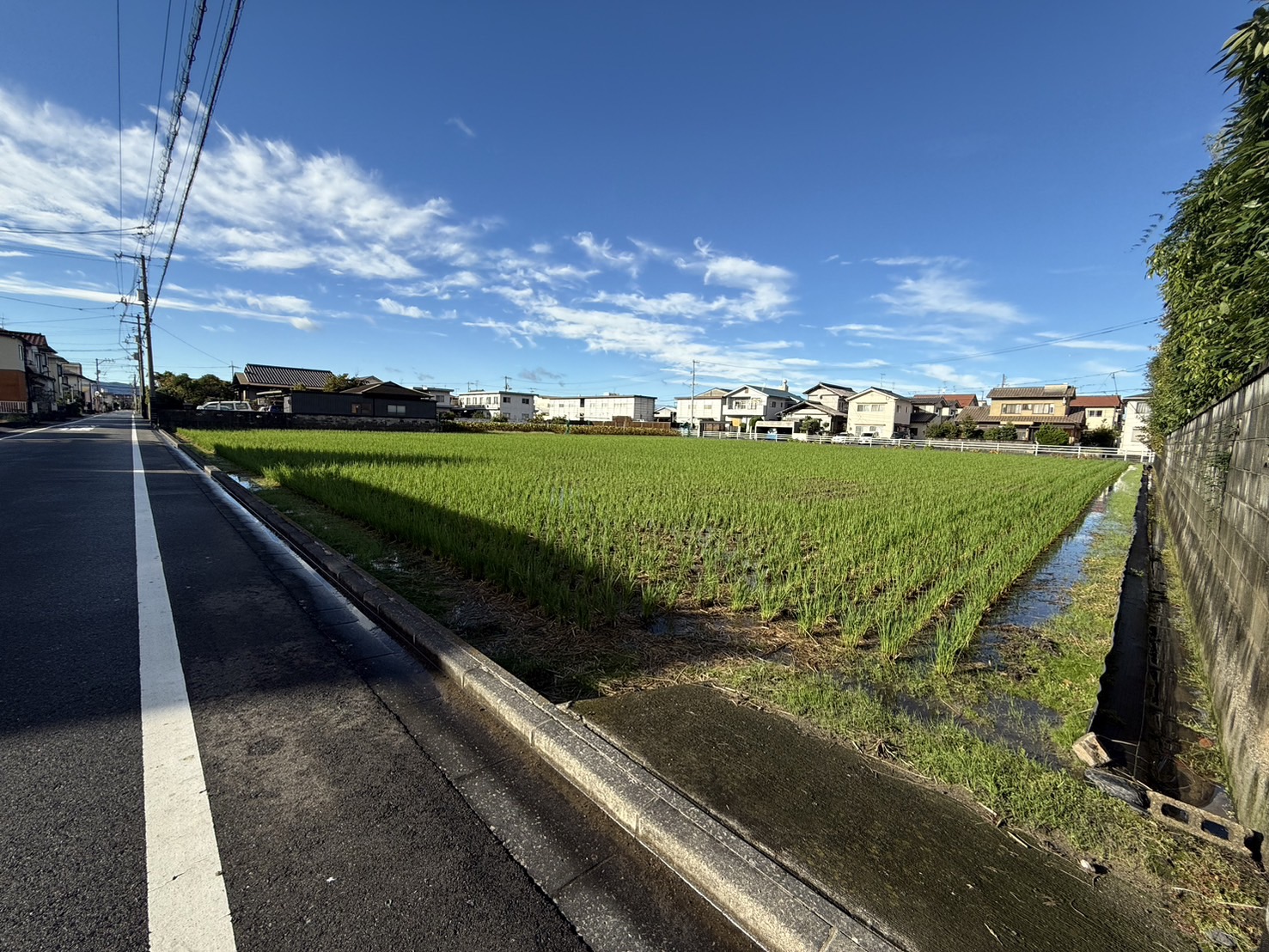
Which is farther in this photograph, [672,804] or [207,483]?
[207,483]

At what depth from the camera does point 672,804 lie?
181 centimetres

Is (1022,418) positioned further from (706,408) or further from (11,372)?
(11,372)

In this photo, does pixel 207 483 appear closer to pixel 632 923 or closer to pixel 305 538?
pixel 305 538

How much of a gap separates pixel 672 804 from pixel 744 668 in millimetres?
1340

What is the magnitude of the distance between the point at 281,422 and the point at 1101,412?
213 ft

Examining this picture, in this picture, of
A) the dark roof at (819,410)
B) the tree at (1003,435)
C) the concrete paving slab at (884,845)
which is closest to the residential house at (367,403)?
the concrete paving slab at (884,845)

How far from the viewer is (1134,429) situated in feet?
118

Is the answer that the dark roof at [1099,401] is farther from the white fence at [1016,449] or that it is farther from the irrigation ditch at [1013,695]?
the irrigation ditch at [1013,695]

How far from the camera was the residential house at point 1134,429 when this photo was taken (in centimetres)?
3309

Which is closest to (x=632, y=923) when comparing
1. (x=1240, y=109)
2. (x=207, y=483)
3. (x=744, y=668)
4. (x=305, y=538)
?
(x=744, y=668)

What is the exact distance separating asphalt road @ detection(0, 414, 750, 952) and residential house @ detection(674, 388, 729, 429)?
→ 61527 millimetres

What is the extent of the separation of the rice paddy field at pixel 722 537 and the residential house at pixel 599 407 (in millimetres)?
61542

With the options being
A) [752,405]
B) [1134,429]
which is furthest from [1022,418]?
[752,405]

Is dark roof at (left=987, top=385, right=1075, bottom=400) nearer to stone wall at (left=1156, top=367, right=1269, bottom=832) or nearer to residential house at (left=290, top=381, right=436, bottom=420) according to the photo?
residential house at (left=290, top=381, right=436, bottom=420)
